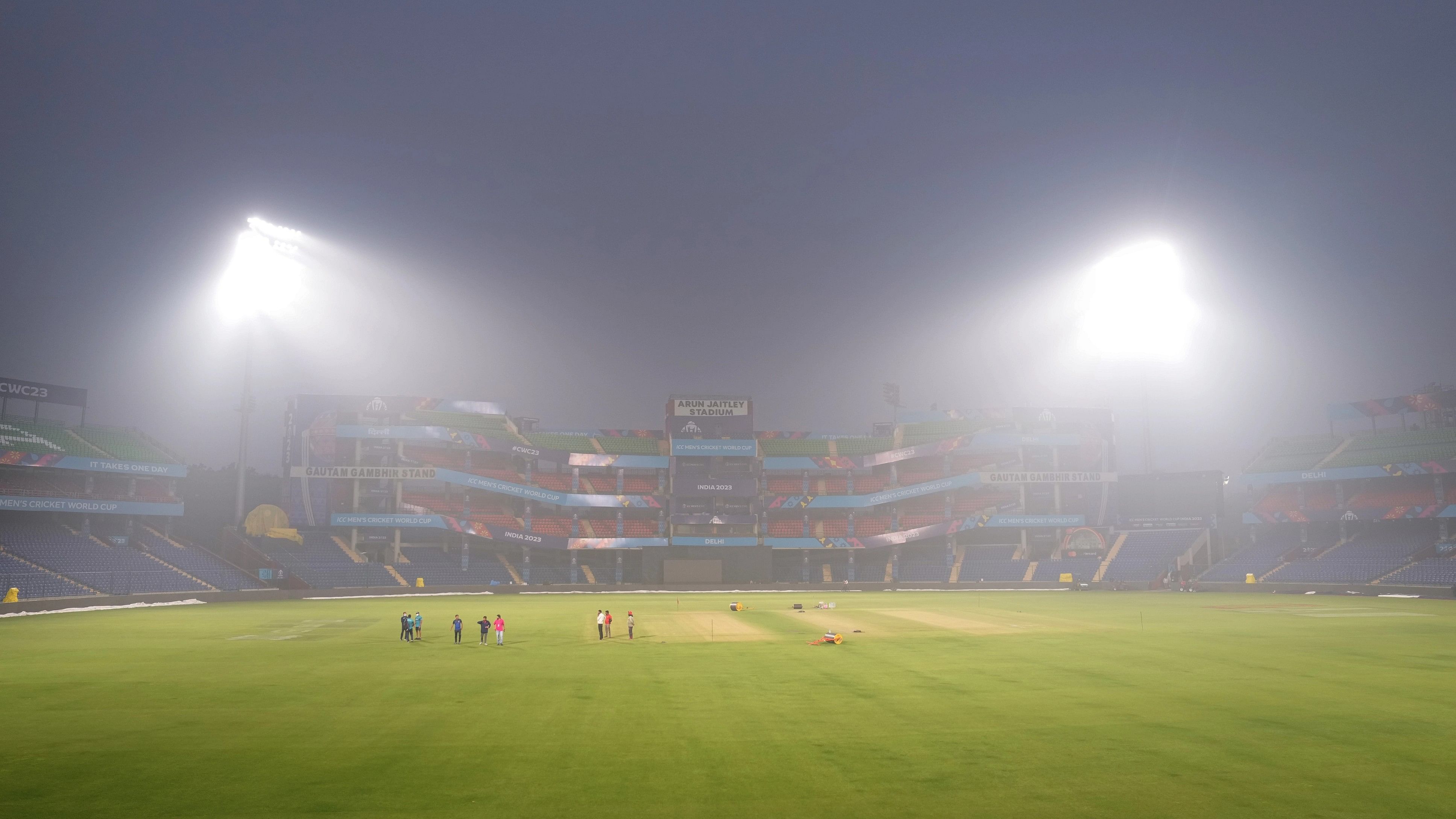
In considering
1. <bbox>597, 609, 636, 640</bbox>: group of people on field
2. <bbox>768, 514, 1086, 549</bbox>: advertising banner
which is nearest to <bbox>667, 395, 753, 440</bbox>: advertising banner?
<bbox>768, 514, 1086, 549</bbox>: advertising banner

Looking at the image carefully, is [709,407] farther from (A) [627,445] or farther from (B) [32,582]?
(B) [32,582]

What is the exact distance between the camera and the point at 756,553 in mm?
97812

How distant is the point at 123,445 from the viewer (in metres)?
80.2

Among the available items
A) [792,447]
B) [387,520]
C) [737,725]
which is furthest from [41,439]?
[737,725]

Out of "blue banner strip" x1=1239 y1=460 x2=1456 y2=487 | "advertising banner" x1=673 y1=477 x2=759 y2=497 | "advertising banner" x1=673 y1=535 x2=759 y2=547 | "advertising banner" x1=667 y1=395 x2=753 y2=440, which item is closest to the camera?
"blue banner strip" x1=1239 y1=460 x2=1456 y2=487

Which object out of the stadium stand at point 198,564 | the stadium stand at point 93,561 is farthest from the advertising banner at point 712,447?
the stadium stand at point 93,561

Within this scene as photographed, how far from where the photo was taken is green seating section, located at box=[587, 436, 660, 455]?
10806 cm

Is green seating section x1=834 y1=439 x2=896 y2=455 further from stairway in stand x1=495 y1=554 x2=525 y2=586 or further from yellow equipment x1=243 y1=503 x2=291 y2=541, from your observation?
yellow equipment x1=243 y1=503 x2=291 y2=541

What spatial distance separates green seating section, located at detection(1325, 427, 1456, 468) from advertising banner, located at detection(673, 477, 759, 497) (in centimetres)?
5883

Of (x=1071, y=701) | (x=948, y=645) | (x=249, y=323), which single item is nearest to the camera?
(x=1071, y=701)

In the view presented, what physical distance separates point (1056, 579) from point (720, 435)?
4068 cm

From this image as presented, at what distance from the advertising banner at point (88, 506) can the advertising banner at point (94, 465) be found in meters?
2.51

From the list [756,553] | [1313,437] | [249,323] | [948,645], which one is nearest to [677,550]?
[756,553]

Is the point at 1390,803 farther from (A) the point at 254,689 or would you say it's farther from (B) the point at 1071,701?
(A) the point at 254,689
